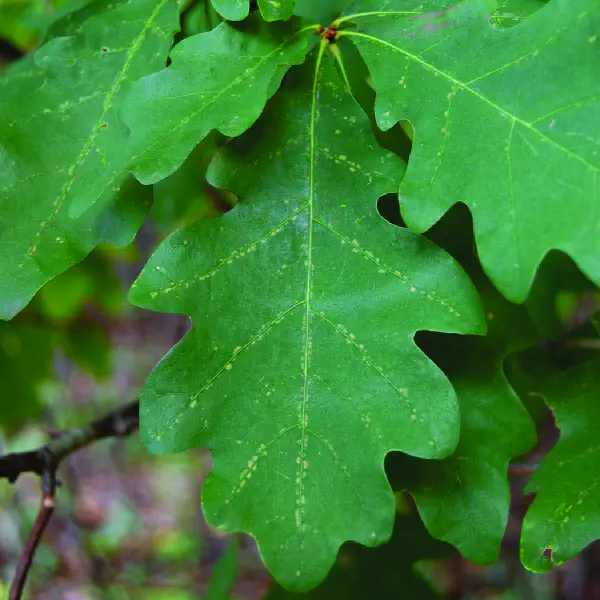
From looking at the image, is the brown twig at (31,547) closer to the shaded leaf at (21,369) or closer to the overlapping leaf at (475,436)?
the overlapping leaf at (475,436)

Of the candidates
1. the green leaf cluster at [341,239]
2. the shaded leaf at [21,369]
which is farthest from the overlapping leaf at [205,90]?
the shaded leaf at [21,369]

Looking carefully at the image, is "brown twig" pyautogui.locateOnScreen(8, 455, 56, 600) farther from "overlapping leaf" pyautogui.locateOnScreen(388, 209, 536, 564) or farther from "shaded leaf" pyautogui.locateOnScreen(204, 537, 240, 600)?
"shaded leaf" pyautogui.locateOnScreen(204, 537, 240, 600)

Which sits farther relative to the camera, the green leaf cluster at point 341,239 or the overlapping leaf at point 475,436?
the overlapping leaf at point 475,436

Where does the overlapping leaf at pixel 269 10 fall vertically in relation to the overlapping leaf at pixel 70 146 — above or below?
above

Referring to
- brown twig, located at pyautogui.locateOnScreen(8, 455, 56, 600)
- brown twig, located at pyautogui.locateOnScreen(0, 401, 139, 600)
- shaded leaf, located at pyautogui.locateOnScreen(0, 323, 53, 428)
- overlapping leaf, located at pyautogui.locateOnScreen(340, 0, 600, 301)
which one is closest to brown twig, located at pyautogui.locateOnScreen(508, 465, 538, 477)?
overlapping leaf, located at pyautogui.locateOnScreen(340, 0, 600, 301)

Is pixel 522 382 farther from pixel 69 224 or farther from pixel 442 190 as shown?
pixel 69 224

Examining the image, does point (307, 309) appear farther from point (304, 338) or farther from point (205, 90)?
point (205, 90)
